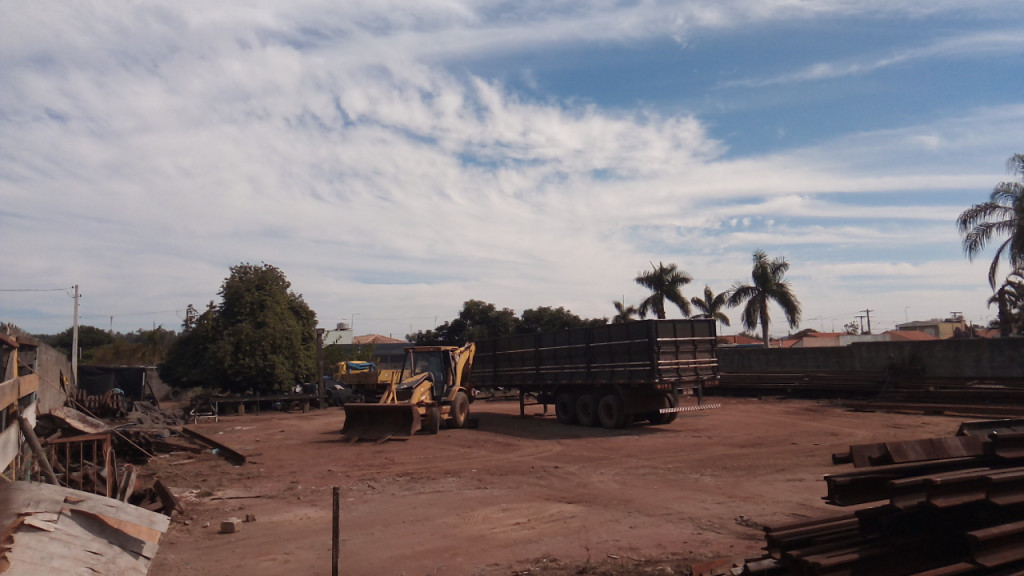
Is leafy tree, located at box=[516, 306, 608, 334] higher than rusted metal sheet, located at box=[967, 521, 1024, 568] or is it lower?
higher

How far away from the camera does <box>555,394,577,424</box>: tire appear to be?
20.7m

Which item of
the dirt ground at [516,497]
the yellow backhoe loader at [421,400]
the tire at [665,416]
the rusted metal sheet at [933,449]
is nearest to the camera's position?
the rusted metal sheet at [933,449]

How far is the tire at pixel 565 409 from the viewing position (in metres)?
20.7

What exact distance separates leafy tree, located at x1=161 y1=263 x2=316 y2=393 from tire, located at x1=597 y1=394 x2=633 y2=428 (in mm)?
18601

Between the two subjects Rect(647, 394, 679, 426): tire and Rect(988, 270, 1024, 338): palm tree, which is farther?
Rect(988, 270, 1024, 338): palm tree

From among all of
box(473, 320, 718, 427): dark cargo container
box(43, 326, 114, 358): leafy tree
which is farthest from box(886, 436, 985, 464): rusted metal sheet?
box(43, 326, 114, 358): leafy tree

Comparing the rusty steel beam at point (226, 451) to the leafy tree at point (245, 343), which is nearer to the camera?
the rusty steel beam at point (226, 451)

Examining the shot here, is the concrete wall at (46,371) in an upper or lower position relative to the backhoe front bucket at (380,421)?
upper

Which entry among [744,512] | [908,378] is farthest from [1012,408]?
[744,512]

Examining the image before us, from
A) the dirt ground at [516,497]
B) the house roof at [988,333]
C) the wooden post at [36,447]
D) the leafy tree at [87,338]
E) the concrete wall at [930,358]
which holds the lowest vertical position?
the dirt ground at [516,497]

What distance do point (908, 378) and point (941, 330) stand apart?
177 feet

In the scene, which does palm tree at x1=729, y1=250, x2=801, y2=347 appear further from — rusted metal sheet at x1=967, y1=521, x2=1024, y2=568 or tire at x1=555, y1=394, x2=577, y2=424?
rusted metal sheet at x1=967, y1=521, x2=1024, y2=568

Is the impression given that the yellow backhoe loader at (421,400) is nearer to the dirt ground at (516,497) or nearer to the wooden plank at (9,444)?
the dirt ground at (516,497)

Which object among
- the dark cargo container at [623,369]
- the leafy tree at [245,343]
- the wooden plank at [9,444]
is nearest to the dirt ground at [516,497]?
the dark cargo container at [623,369]
